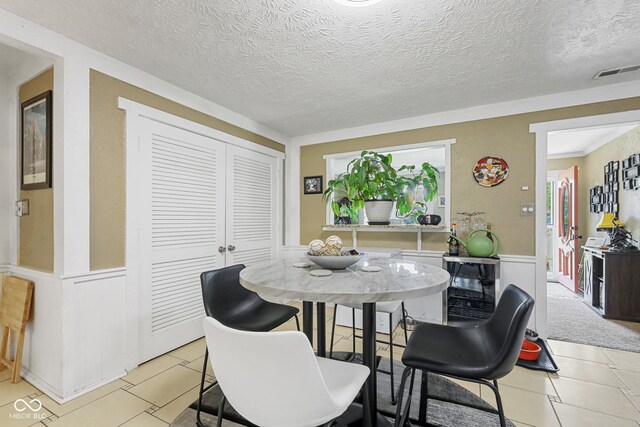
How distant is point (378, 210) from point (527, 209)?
57.7 inches

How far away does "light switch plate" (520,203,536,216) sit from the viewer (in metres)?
2.94

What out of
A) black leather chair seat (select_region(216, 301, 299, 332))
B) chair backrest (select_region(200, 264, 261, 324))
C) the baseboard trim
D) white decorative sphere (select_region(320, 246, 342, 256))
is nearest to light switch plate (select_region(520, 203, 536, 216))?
white decorative sphere (select_region(320, 246, 342, 256))

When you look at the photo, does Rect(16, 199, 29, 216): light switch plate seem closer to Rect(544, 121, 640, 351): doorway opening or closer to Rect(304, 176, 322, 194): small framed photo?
Rect(304, 176, 322, 194): small framed photo

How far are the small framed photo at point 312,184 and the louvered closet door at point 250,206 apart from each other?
0.46 meters

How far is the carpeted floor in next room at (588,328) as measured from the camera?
112 inches

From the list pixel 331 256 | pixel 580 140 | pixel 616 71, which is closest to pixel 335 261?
pixel 331 256

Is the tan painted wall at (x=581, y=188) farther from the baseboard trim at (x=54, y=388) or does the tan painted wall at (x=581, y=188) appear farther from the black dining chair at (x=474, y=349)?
the baseboard trim at (x=54, y=388)

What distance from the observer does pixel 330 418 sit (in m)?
0.96

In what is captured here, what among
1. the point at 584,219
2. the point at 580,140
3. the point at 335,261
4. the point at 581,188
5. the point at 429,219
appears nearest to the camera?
the point at 335,261

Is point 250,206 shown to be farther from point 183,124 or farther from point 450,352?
point 450,352

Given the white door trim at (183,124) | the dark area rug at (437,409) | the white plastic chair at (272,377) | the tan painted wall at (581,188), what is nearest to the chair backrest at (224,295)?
the dark area rug at (437,409)

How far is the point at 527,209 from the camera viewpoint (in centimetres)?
296

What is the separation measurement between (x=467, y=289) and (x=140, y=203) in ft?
10.2

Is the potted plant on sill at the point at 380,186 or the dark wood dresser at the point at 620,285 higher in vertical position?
the potted plant on sill at the point at 380,186
